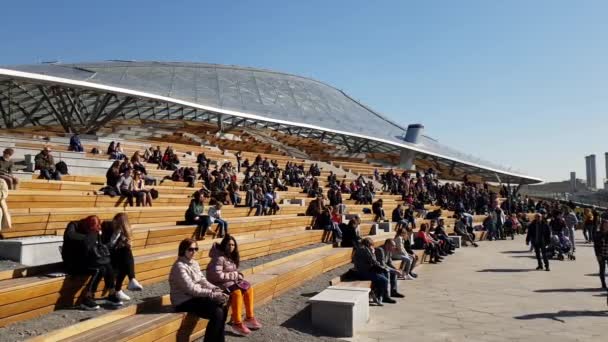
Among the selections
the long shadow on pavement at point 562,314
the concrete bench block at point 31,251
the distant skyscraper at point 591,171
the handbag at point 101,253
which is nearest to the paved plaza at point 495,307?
the long shadow on pavement at point 562,314

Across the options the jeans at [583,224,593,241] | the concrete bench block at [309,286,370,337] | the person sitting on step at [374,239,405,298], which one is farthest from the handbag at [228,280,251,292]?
the jeans at [583,224,593,241]

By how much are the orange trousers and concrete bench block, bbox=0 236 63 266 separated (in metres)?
2.51

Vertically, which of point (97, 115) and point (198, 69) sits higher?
point (198, 69)

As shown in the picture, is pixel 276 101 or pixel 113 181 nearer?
pixel 113 181

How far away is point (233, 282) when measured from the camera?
601 cm

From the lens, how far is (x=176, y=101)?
1198 inches

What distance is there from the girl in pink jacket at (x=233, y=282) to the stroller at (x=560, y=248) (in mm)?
12179

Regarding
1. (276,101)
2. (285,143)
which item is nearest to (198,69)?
(276,101)

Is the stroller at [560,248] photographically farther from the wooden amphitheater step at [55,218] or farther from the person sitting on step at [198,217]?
the wooden amphitheater step at [55,218]

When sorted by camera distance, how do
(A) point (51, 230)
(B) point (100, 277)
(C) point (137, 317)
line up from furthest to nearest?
(A) point (51, 230) < (B) point (100, 277) < (C) point (137, 317)

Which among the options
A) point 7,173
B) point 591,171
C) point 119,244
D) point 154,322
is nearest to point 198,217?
point 7,173

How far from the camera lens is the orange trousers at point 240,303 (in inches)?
231

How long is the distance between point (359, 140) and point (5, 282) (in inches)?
1517

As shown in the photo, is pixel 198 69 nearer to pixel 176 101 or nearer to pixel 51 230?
pixel 176 101
